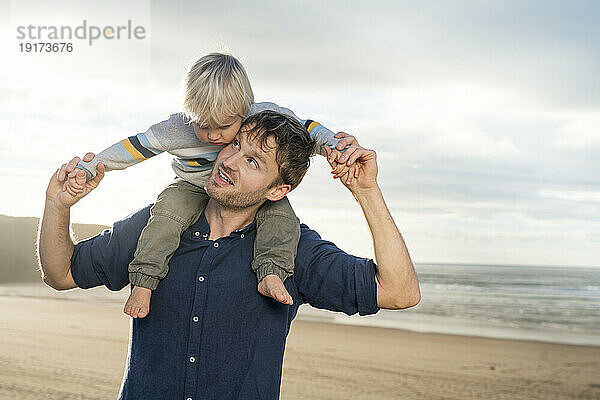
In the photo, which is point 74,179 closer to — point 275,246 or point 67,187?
point 67,187

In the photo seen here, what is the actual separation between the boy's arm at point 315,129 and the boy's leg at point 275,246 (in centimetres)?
23

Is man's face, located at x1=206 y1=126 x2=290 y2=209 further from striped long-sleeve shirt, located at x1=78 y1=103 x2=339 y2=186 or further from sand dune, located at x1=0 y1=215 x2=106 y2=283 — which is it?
sand dune, located at x1=0 y1=215 x2=106 y2=283

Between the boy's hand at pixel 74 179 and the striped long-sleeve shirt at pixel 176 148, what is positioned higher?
the striped long-sleeve shirt at pixel 176 148

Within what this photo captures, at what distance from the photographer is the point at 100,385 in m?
9.84

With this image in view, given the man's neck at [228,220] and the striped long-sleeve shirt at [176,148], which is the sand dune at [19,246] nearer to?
the striped long-sleeve shirt at [176,148]

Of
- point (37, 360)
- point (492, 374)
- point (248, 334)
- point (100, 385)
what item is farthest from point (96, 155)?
point (492, 374)

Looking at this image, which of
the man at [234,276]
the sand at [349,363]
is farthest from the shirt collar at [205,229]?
the sand at [349,363]

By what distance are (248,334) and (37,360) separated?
960cm

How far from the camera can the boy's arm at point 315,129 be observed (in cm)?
238

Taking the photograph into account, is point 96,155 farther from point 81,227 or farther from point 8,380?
point 81,227

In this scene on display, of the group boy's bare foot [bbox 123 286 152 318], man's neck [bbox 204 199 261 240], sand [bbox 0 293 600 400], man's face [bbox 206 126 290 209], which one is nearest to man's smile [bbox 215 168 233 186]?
man's face [bbox 206 126 290 209]

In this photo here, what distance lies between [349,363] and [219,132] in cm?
959

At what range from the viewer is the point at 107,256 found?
8.05 feet

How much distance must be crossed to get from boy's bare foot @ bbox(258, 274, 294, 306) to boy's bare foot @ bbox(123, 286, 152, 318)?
36 cm
